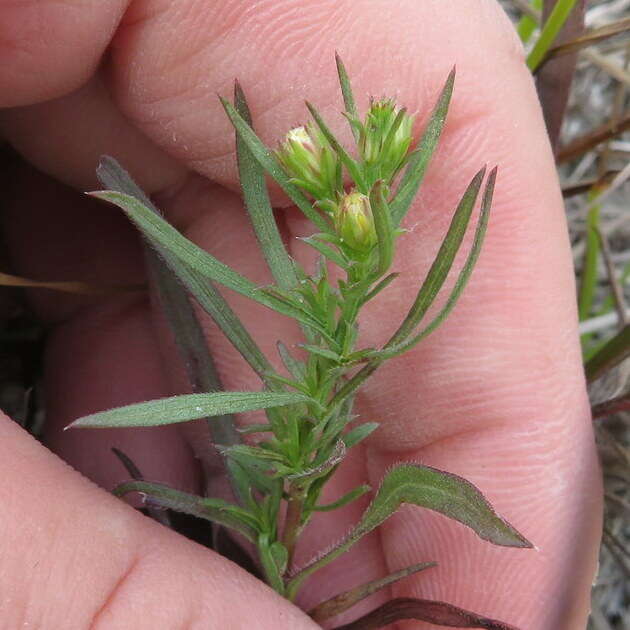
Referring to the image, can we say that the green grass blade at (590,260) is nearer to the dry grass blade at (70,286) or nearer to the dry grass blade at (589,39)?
the dry grass blade at (589,39)

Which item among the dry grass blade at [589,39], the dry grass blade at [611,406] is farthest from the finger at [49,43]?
the dry grass blade at [611,406]

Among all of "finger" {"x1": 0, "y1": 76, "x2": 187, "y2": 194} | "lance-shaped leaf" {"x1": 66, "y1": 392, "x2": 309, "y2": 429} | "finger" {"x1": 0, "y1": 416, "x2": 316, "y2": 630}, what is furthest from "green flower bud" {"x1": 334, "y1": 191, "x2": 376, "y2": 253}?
"finger" {"x1": 0, "y1": 76, "x2": 187, "y2": 194}

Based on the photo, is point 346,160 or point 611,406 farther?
point 611,406

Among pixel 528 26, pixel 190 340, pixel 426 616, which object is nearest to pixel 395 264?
pixel 190 340

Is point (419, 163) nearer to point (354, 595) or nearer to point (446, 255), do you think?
point (446, 255)

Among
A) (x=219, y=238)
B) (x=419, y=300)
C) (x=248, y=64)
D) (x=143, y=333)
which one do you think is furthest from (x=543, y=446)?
(x=143, y=333)

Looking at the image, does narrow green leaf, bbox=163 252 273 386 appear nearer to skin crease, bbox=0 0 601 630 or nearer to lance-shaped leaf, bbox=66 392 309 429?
lance-shaped leaf, bbox=66 392 309 429

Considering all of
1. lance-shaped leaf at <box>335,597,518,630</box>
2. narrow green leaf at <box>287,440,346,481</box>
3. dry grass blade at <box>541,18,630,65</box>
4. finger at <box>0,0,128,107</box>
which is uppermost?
finger at <box>0,0,128,107</box>
